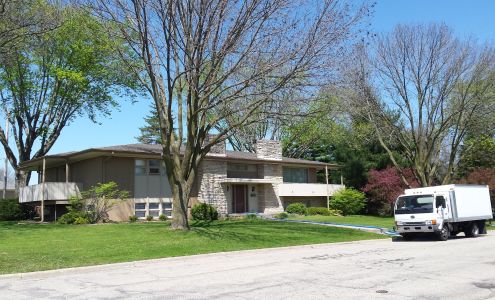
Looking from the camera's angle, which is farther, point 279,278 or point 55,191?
point 55,191

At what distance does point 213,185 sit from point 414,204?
52.0ft

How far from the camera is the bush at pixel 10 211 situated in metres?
32.6

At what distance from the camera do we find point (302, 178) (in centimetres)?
4409

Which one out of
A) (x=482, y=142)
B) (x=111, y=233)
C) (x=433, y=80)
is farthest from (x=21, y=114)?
(x=482, y=142)

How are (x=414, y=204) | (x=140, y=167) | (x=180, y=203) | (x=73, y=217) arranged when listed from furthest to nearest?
(x=140, y=167) < (x=73, y=217) < (x=414, y=204) < (x=180, y=203)

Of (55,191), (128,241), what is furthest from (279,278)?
(55,191)

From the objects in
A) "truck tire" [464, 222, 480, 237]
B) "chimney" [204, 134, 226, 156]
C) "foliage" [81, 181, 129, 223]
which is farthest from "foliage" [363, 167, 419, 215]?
"foliage" [81, 181, 129, 223]

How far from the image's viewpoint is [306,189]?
4191 cm

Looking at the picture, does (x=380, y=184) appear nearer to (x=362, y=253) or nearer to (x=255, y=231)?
(x=255, y=231)

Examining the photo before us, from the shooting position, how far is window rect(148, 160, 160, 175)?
32.4 meters

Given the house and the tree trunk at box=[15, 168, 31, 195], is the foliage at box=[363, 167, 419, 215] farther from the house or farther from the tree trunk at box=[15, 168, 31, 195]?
the tree trunk at box=[15, 168, 31, 195]

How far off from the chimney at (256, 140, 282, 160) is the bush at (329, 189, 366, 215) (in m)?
6.10

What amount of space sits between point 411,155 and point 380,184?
312 inches

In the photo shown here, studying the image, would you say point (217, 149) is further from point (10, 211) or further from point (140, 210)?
point (10, 211)
